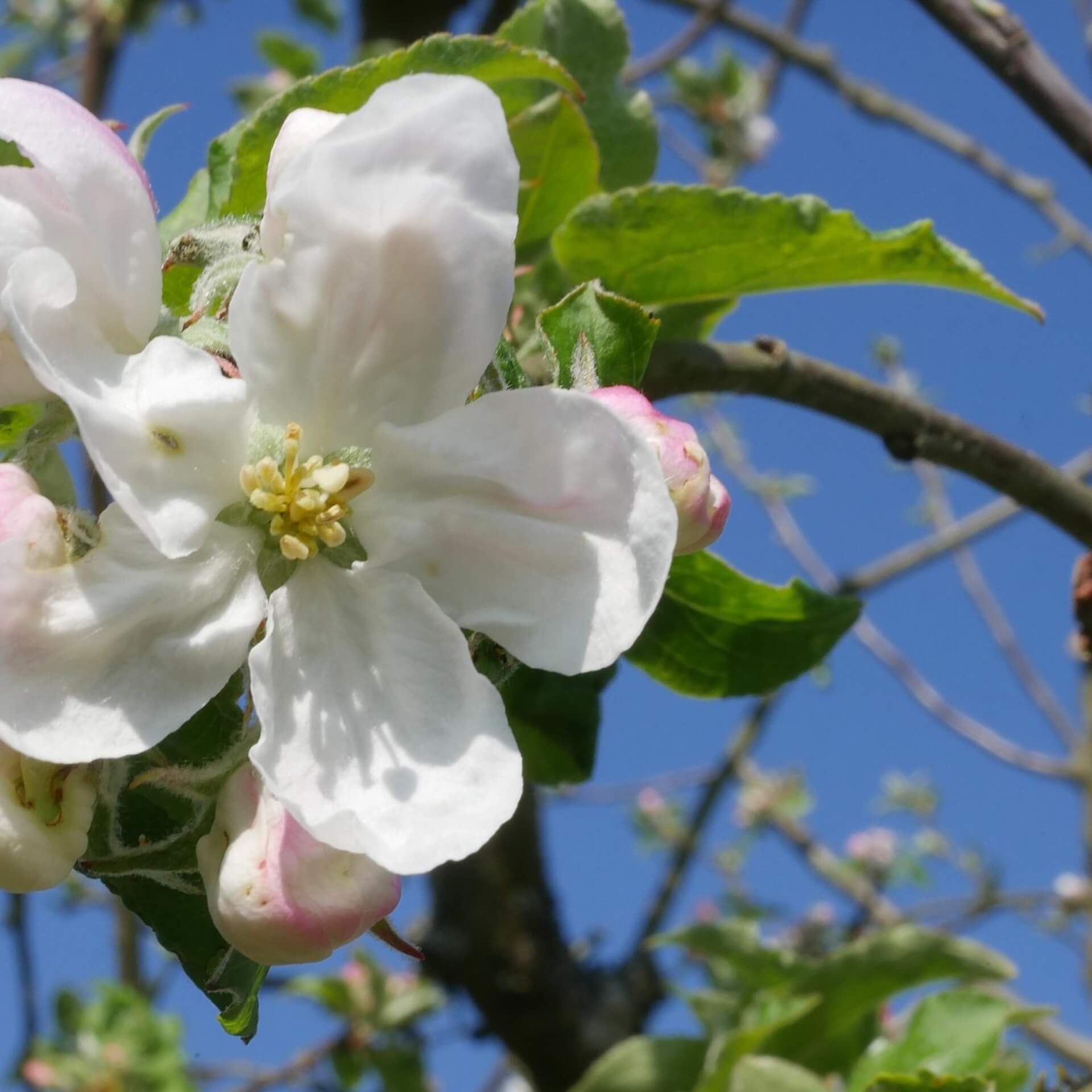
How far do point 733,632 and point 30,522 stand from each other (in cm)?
59

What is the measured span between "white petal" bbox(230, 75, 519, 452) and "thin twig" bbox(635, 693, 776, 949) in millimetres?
1864

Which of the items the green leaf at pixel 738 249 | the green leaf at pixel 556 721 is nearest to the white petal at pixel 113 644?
the green leaf at pixel 556 721

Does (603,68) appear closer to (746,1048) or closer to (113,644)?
(113,644)

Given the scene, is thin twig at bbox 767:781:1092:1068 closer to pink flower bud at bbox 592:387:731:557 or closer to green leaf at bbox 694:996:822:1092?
green leaf at bbox 694:996:822:1092

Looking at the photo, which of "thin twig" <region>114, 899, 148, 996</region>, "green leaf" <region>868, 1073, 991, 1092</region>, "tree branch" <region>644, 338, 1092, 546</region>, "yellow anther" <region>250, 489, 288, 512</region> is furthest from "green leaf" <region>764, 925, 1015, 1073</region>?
"thin twig" <region>114, 899, 148, 996</region>

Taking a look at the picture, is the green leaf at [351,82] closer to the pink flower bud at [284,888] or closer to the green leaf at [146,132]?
the green leaf at [146,132]

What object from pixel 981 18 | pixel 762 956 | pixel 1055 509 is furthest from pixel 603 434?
pixel 762 956

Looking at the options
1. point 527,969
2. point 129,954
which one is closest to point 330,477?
point 527,969

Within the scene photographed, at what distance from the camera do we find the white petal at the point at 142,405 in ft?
2.29

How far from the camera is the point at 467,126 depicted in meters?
Answer: 0.72

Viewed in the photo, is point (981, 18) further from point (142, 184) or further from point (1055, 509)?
point (142, 184)

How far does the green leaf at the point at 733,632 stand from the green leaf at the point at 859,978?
1.82ft

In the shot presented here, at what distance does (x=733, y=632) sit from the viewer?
112cm

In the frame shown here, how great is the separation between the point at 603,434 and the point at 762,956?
3.68ft
